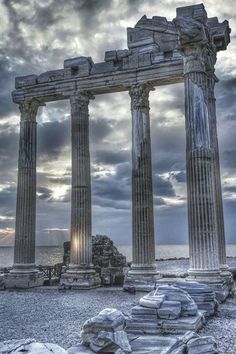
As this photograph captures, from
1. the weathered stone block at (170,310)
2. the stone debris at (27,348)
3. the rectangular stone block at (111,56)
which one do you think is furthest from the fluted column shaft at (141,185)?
the stone debris at (27,348)

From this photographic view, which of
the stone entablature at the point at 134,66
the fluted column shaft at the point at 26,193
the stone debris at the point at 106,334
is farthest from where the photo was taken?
the fluted column shaft at the point at 26,193

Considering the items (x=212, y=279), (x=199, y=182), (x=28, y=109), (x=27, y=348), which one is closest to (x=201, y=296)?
(x=212, y=279)

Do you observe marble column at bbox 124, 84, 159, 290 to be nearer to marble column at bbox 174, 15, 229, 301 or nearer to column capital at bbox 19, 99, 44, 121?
marble column at bbox 174, 15, 229, 301

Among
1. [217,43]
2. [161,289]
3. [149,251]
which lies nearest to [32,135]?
[149,251]

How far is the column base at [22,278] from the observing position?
24719 mm

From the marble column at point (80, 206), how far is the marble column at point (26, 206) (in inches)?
108

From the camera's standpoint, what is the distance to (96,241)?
115 feet

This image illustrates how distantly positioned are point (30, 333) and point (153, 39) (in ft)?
55.2

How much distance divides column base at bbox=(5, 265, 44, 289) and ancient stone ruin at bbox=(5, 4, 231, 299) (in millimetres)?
58

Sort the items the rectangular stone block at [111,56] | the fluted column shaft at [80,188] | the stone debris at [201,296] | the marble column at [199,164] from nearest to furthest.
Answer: the stone debris at [201,296] < the marble column at [199,164] < the fluted column shaft at [80,188] < the rectangular stone block at [111,56]

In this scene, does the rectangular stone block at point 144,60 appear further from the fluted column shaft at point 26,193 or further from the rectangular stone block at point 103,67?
the fluted column shaft at point 26,193

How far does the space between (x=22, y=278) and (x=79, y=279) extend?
12.1 ft

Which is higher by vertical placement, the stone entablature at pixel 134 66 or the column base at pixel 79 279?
the stone entablature at pixel 134 66

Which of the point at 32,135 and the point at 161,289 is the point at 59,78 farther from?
the point at 161,289
